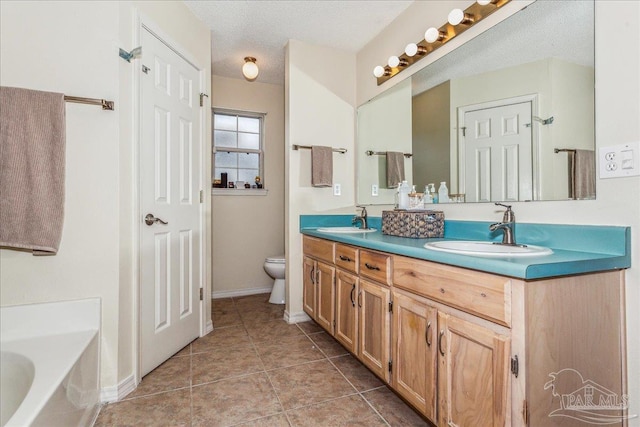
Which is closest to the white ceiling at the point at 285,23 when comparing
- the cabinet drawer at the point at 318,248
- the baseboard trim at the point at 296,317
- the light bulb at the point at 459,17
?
the light bulb at the point at 459,17

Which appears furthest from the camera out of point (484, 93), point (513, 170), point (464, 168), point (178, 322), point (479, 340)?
point (178, 322)

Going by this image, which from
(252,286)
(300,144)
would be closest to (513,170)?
(300,144)

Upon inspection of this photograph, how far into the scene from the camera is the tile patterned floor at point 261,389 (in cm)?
148

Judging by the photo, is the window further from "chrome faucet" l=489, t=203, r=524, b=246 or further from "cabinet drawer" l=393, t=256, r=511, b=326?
"chrome faucet" l=489, t=203, r=524, b=246

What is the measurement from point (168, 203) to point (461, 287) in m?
1.81

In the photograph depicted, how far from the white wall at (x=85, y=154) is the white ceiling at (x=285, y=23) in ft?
2.80

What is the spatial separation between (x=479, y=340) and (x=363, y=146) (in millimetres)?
2058

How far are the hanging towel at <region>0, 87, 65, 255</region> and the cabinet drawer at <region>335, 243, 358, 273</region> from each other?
1.46 metres

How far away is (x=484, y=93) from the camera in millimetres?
1693

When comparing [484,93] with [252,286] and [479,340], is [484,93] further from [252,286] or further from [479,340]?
[252,286]

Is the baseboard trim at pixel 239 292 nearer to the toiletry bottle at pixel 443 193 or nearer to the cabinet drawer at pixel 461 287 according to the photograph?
the toiletry bottle at pixel 443 193

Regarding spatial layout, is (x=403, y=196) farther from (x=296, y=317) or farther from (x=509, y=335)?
(x=296, y=317)

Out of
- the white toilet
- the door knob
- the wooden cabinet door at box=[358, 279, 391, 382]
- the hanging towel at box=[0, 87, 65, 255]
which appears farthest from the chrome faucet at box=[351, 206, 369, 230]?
the hanging towel at box=[0, 87, 65, 255]

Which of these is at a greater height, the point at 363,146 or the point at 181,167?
the point at 363,146
